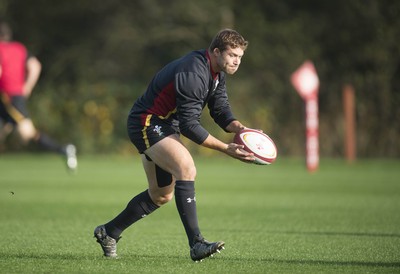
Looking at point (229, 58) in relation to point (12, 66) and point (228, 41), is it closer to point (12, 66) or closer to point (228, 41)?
point (228, 41)

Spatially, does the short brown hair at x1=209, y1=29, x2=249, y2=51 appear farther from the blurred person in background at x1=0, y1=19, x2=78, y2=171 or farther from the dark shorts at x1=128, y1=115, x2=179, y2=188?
the blurred person in background at x1=0, y1=19, x2=78, y2=171

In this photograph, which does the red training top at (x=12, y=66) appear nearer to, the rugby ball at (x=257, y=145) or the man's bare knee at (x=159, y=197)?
the man's bare knee at (x=159, y=197)

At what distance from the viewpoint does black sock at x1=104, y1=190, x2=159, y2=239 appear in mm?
7539

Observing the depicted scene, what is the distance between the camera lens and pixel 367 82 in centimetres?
2892

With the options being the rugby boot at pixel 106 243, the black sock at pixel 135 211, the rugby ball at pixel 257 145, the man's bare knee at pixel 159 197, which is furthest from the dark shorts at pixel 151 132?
the rugby boot at pixel 106 243

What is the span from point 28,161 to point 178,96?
2023cm

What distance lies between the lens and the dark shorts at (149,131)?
284 inches

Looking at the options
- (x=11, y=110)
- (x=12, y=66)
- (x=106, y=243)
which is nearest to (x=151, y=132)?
(x=106, y=243)

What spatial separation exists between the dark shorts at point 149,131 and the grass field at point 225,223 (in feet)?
3.19

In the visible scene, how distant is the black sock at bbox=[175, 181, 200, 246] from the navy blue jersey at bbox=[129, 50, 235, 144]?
38 centimetres

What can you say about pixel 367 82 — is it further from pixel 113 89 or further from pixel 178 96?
pixel 178 96

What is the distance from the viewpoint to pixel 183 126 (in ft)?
22.9

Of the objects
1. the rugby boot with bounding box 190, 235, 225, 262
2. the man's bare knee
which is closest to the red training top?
the man's bare knee

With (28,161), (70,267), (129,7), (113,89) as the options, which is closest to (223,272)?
(70,267)
